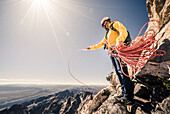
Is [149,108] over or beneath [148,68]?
beneath

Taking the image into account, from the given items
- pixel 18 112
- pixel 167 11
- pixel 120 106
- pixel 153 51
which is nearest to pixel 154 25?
pixel 167 11

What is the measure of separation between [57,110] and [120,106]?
69.2 m

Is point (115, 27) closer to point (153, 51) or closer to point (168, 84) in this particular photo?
point (153, 51)

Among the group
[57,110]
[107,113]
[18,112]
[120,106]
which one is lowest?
[57,110]

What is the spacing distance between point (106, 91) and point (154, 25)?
243 inches

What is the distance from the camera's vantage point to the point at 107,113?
369cm

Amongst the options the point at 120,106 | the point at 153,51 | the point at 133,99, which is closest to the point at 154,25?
the point at 153,51

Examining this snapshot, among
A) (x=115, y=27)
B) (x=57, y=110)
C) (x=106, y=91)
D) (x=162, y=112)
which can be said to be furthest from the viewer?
(x=57, y=110)

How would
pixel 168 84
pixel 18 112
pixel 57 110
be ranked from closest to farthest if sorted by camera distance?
pixel 168 84
pixel 18 112
pixel 57 110

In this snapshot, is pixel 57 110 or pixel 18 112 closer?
pixel 18 112

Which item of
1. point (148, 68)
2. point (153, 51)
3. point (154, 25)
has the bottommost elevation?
point (148, 68)

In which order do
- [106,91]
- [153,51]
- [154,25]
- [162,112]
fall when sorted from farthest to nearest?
1. [106,91]
2. [154,25]
3. [153,51]
4. [162,112]

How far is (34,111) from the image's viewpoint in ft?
186

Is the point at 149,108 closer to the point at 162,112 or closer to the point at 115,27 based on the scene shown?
the point at 162,112
